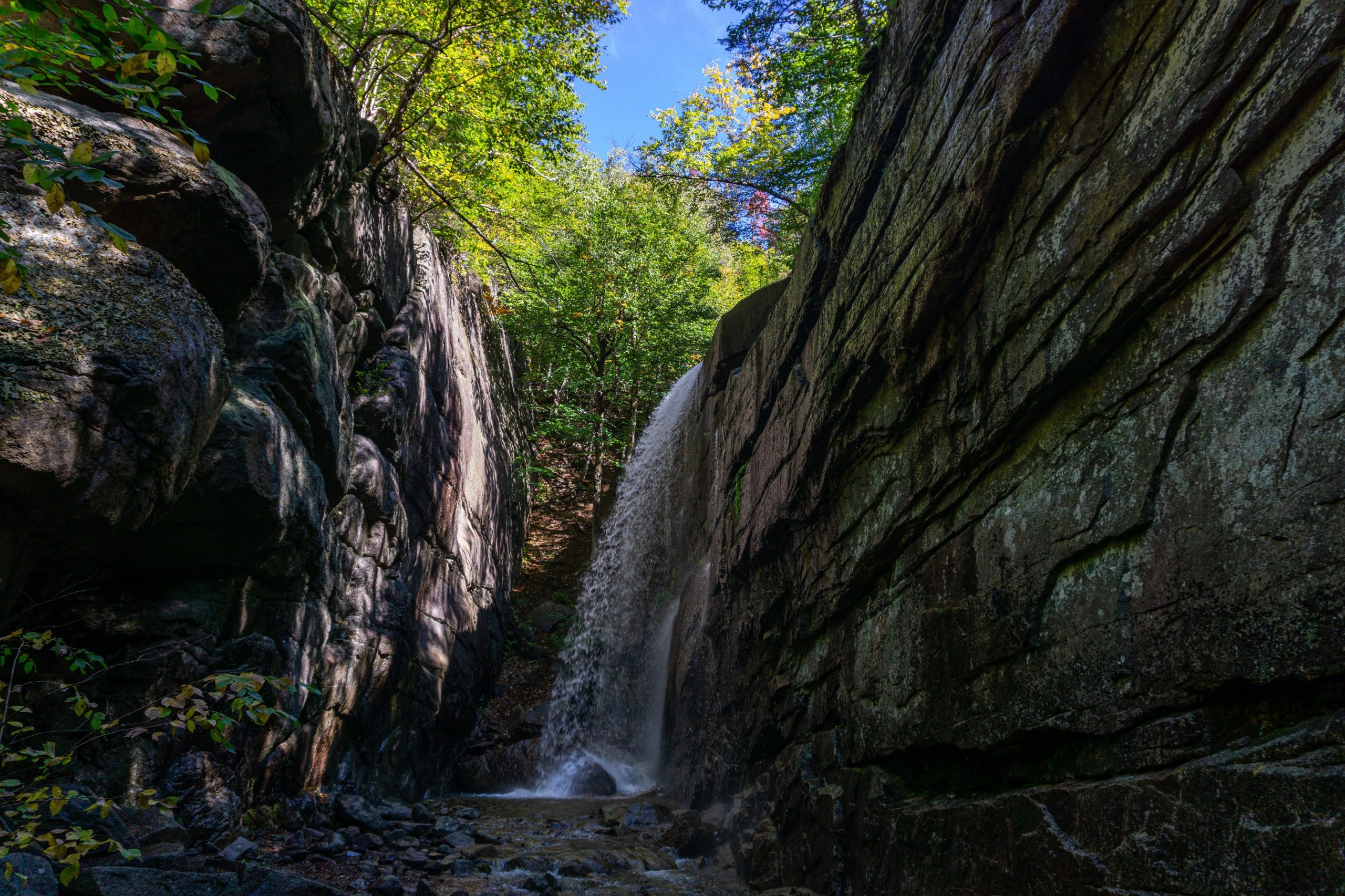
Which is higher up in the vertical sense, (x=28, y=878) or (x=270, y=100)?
(x=270, y=100)

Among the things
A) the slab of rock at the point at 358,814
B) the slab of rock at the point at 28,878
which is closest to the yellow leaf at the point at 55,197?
the slab of rock at the point at 28,878

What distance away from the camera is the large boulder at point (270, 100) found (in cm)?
546

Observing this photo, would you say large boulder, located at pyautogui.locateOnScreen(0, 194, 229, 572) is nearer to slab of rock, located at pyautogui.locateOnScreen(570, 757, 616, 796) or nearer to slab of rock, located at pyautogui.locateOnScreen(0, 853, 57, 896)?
slab of rock, located at pyautogui.locateOnScreen(0, 853, 57, 896)

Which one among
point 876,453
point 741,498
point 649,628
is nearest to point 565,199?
point 649,628

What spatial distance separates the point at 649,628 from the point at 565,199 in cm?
1480

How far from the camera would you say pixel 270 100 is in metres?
5.90

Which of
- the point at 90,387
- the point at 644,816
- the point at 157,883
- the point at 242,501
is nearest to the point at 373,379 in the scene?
the point at 242,501

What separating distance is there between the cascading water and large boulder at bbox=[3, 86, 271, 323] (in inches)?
348

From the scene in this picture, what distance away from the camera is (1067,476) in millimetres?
3275

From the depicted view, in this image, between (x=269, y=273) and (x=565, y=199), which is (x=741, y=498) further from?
(x=565, y=199)

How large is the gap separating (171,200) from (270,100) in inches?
71.9

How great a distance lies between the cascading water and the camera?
1192 cm

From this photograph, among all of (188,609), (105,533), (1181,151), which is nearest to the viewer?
(1181,151)

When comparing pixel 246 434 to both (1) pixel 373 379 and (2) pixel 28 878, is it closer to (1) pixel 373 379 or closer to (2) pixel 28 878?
(2) pixel 28 878
